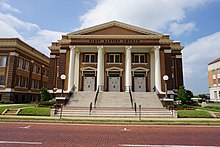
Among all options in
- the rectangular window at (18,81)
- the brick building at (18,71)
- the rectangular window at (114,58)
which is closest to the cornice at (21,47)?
the brick building at (18,71)

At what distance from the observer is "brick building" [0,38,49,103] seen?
30.3m

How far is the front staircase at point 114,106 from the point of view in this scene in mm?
15863

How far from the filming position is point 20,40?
32688 mm

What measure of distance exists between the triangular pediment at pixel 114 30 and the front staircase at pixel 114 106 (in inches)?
370

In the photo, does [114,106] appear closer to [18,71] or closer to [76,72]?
[76,72]

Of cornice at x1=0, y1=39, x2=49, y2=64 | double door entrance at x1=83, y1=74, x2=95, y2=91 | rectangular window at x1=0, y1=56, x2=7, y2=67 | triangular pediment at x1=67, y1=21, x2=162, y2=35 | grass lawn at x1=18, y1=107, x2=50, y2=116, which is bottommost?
grass lawn at x1=18, y1=107, x2=50, y2=116

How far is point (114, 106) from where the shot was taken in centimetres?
1972

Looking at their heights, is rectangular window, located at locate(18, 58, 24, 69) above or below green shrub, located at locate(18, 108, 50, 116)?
above

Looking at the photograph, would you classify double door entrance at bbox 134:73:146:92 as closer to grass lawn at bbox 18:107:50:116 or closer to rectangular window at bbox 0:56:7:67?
grass lawn at bbox 18:107:50:116

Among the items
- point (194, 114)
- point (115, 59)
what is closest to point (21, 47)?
point (115, 59)

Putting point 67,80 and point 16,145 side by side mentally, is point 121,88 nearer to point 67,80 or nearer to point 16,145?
point 67,80

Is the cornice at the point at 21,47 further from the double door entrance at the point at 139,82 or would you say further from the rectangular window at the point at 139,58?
the double door entrance at the point at 139,82

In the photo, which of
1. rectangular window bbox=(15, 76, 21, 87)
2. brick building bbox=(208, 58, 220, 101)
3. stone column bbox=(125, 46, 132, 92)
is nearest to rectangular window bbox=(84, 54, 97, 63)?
stone column bbox=(125, 46, 132, 92)

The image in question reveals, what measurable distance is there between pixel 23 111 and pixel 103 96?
9.39 meters
